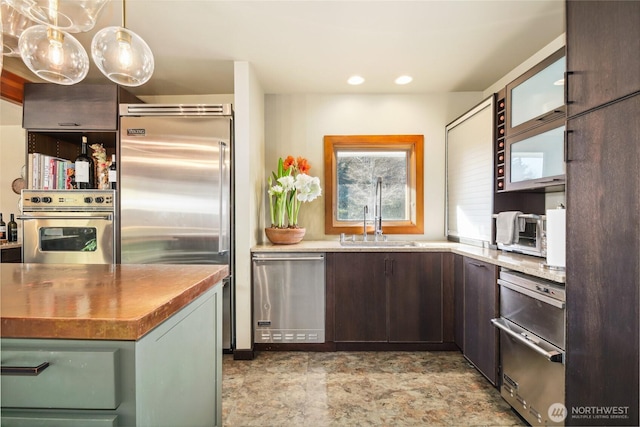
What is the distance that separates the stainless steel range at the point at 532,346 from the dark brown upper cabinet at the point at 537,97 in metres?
0.98

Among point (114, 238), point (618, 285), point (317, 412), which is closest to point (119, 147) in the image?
point (114, 238)

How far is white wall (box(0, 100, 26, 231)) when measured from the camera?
3.54m

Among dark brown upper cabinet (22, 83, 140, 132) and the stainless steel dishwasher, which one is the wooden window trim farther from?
dark brown upper cabinet (22, 83, 140, 132)

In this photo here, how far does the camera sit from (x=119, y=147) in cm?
266

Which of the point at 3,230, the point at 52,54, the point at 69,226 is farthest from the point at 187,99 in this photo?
the point at 3,230

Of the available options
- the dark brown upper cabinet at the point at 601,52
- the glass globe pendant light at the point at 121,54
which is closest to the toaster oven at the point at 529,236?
the dark brown upper cabinet at the point at 601,52

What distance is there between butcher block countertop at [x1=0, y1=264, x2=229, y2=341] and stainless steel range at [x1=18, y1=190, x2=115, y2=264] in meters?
1.26

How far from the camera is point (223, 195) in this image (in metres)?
2.62

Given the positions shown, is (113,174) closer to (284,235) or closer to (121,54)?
(284,235)

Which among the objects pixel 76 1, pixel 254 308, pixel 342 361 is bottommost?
pixel 342 361

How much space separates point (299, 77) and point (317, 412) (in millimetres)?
2728

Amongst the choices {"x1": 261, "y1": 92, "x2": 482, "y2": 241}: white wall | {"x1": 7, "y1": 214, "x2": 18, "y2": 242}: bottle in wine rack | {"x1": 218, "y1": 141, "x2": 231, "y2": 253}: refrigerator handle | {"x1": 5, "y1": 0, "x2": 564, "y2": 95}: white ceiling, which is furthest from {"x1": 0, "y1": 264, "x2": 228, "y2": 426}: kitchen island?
{"x1": 7, "y1": 214, "x2": 18, "y2": 242}: bottle in wine rack

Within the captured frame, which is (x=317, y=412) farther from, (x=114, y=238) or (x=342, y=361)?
(x=114, y=238)

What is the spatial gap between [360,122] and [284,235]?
149 cm
